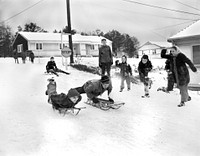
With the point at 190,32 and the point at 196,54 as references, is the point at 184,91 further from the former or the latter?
the point at 190,32

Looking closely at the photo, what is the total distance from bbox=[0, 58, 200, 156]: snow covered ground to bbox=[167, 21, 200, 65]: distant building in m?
7.82

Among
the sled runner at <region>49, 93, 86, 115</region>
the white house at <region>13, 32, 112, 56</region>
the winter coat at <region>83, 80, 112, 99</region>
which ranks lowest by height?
the sled runner at <region>49, 93, 86, 115</region>

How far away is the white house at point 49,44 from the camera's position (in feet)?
131

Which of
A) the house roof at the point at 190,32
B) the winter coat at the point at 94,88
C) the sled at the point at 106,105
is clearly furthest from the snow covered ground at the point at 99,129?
the house roof at the point at 190,32

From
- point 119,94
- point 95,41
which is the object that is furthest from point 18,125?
point 95,41

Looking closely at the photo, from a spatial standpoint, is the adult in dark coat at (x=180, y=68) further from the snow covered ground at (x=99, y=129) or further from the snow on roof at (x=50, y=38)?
the snow on roof at (x=50, y=38)

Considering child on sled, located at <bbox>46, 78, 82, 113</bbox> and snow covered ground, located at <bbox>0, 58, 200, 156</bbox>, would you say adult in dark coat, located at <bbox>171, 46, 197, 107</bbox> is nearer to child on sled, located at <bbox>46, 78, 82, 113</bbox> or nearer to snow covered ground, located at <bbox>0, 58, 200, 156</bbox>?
snow covered ground, located at <bbox>0, 58, 200, 156</bbox>

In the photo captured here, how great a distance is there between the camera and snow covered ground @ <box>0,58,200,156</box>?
5.48 m

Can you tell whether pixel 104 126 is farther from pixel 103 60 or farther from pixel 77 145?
pixel 103 60

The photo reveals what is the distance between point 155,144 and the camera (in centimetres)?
605

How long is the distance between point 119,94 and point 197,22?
10.4 metres

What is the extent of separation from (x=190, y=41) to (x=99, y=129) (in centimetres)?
1233

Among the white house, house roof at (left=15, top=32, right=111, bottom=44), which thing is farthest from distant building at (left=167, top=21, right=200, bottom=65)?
house roof at (left=15, top=32, right=111, bottom=44)

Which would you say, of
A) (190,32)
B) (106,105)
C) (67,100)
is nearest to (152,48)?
(190,32)
